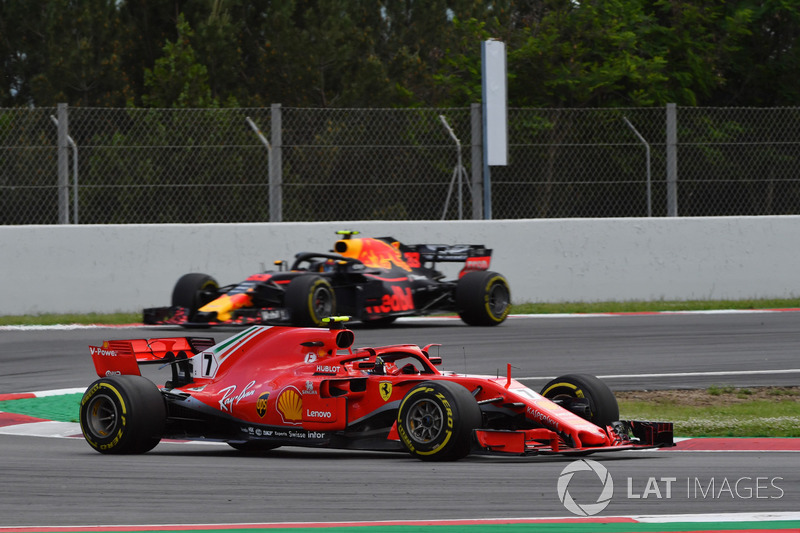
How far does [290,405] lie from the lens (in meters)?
Result: 8.11

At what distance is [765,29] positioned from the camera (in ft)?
Answer: 98.8

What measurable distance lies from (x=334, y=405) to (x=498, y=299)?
334 inches

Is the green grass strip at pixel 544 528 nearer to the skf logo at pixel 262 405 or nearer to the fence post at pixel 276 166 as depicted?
the skf logo at pixel 262 405

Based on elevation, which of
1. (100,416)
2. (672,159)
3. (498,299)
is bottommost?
(100,416)

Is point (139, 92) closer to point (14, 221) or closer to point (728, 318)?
point (14, 221)

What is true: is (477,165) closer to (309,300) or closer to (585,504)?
(309,300)

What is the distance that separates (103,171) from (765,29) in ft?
60.9

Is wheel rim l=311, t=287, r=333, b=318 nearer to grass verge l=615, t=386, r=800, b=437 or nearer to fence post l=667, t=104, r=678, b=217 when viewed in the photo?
grass verge l=615, t=386, r=800, b=437

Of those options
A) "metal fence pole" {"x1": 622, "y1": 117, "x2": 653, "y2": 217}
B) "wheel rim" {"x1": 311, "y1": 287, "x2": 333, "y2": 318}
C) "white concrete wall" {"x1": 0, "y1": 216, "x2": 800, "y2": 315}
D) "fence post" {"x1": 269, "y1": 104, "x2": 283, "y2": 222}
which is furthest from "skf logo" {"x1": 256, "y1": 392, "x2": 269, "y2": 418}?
"metal fence pole" {"x1": 622, "y1": 117, "x2": 653, "y2": 217}

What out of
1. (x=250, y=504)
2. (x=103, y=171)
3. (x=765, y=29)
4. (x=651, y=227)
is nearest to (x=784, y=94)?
(x=765, y=29)

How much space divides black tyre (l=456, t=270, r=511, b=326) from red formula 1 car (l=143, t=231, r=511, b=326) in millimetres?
12

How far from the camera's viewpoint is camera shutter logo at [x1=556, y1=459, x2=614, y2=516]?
611 cm

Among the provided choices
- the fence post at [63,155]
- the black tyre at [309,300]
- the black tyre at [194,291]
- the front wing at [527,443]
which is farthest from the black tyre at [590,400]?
the fence post at [63,155]

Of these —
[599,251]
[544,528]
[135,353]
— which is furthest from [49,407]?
[599,251]
